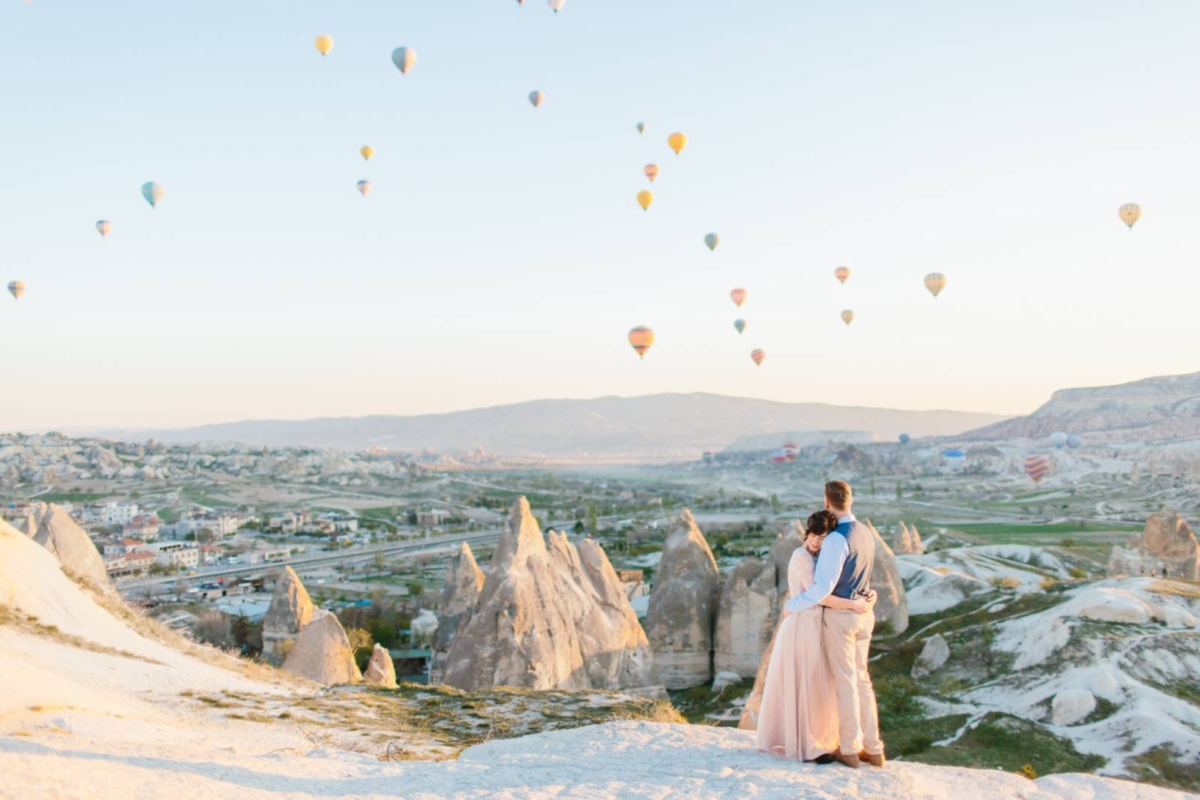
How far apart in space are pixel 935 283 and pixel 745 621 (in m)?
28.2

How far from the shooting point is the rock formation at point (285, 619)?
19422 mm

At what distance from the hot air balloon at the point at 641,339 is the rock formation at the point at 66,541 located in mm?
27057

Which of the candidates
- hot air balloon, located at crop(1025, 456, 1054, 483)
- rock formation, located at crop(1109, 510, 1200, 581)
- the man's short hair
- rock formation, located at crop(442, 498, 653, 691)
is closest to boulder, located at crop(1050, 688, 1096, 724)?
rock formation, located at crop(442, 498, 653, 691)

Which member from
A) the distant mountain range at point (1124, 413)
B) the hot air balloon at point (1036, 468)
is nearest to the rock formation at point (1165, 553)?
the hot air balloon at point (1036, 468)

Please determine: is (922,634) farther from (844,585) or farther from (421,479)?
(421,479)

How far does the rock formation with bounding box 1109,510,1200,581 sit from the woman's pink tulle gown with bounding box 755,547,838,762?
3242 cm

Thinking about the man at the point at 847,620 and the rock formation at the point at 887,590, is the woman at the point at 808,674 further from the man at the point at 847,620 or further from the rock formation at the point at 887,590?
the rock formation at the point at 887,590

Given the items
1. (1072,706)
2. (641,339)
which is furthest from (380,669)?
(641,339)

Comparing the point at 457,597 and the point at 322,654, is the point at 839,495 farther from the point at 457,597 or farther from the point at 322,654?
the point at 457,597

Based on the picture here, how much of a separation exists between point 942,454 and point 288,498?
110 m

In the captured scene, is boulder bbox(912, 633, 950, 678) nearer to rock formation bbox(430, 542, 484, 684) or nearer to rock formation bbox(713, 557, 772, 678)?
rock formation bbox(713, 557, 772, 678)

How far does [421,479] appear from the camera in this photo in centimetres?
15762

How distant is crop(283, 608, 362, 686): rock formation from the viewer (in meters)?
15.4

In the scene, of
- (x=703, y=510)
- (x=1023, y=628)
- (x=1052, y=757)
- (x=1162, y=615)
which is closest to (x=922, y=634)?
(x=1023, y=628)
